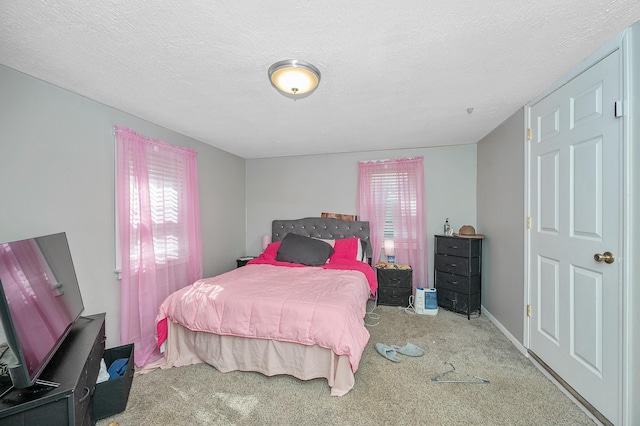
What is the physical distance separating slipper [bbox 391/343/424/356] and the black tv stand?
7.63ft

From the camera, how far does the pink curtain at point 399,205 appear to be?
12.4 feet

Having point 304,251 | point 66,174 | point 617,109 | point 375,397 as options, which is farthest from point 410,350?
point 66,174

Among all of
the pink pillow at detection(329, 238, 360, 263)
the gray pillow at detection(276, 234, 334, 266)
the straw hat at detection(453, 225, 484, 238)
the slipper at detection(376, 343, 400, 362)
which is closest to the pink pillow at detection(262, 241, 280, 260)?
the gray pillow at detection(276, 234, 334, 266)

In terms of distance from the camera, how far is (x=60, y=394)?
3.58 ft

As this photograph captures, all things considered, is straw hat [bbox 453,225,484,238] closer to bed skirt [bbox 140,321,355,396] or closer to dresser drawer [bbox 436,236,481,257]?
dresser drawer [bbox 436,236,481,257]

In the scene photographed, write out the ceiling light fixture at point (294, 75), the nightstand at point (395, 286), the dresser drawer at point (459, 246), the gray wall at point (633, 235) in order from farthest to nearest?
the nightstand at point (395, 286), the dresser drawer at point (459, 246), the ceiling light fixture at point (294, 75), the gray wall at point (633, 235)

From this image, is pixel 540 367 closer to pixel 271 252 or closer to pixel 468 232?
pixel 468 232

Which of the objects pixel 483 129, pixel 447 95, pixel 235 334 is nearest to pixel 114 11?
pixel 235 334

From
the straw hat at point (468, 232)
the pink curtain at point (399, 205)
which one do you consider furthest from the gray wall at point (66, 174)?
the straw hat at point (468, 232)

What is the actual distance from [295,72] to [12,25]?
1.49 meters

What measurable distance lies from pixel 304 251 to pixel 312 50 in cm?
251

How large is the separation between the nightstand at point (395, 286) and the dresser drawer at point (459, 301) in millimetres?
433

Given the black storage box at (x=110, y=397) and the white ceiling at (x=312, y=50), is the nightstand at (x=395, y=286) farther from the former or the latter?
the black storage box at (x=110, y=397)

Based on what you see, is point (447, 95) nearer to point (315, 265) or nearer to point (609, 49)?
point (609, 49)
